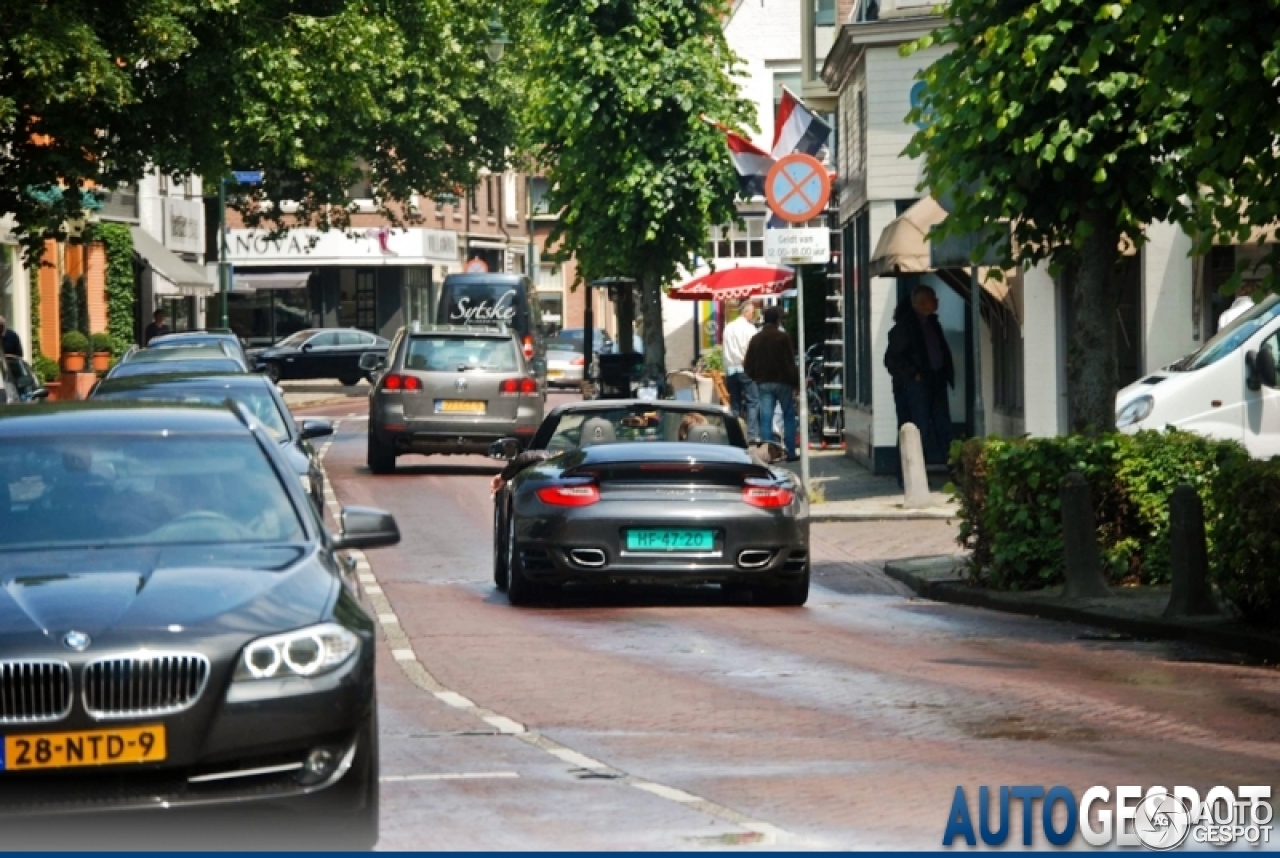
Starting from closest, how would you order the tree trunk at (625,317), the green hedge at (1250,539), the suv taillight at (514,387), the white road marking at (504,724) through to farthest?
the white road marking at (504,724)
the green hedge at (1250,539)
the suv taillight at (514,387)
the tree trunk at (625,317)

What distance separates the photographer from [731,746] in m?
9.91

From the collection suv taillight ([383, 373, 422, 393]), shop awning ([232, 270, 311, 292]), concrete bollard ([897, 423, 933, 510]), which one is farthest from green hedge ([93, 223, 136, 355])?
concrete bollard ([897, 423, 933, 510])

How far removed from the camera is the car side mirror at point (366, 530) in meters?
8.82

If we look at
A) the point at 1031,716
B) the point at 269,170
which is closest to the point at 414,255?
the point at 269,170

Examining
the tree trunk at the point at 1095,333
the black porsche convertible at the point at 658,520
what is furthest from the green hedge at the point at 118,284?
the black porsche convertible at the point at 658,520

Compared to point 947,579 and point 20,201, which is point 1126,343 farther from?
point 20,201

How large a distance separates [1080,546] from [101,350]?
42.8m

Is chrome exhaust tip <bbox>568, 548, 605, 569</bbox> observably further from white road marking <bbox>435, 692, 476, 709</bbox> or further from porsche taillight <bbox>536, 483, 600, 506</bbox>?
white road marking <bbox>435, 692, 476, 709</bbox>

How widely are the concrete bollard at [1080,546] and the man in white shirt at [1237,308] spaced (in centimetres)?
643

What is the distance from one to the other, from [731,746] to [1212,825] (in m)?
2.52

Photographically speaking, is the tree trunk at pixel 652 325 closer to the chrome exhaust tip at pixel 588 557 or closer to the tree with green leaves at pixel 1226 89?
the chrome exhaust tip at pixel 588 557

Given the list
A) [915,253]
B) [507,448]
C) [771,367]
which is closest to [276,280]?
[771,367]

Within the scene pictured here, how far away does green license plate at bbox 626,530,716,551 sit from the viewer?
15.7m

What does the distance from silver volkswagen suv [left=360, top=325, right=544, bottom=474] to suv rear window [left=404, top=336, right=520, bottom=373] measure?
0.01 m
